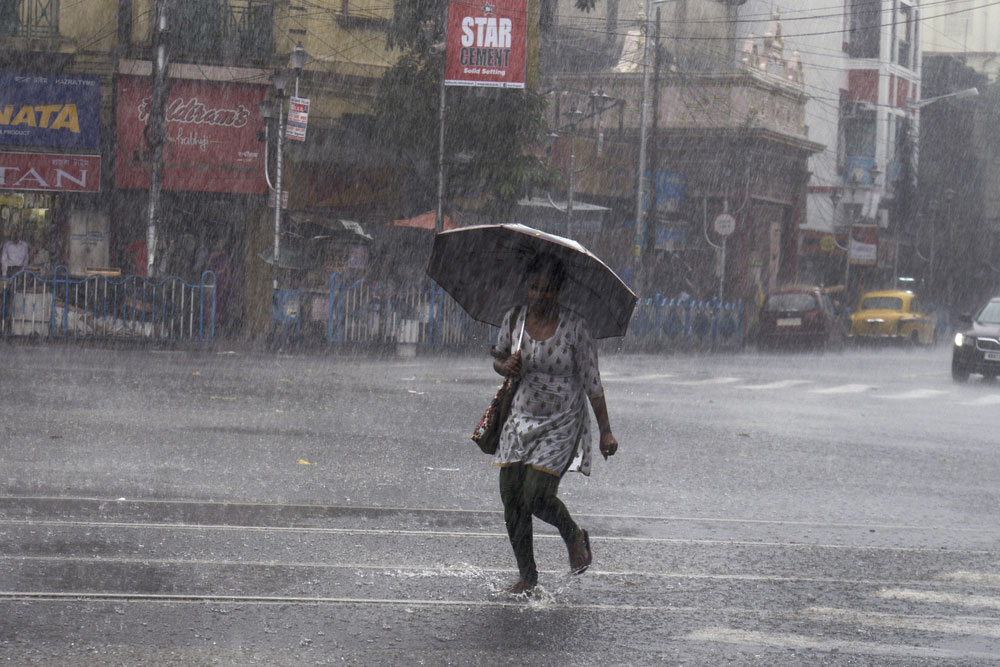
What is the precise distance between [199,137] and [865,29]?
3105 cm

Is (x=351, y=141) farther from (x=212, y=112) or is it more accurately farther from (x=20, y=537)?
(x=20, y=537)

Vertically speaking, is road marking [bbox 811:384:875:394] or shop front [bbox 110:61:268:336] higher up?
shop front [bbox 110:61:268:336]

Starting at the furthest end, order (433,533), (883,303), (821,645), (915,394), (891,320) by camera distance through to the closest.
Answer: (883,303), (891,320), (915,394), (433,533), (821,645)

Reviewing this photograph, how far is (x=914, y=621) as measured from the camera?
5844mm

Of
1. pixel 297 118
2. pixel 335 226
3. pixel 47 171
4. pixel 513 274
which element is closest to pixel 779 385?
pixel 297 118

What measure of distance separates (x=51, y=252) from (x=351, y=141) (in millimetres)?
A: 6383

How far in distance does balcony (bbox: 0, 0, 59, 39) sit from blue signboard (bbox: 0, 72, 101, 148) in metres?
0.97

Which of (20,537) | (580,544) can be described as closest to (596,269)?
(580,544)

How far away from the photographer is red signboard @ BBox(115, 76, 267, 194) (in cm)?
2695

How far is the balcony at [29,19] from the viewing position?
2684 centimetres

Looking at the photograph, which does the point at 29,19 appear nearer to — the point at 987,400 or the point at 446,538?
the point at 987,400

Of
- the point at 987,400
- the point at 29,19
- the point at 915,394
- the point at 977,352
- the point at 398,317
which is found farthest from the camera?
the point at 29,19

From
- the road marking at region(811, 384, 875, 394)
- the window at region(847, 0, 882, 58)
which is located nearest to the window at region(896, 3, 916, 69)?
the window at region(847, 0, 882, 58)

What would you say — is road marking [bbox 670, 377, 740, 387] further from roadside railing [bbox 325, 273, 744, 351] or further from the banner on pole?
the banner on pole
